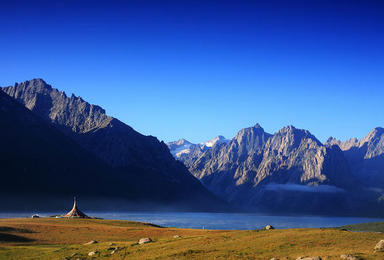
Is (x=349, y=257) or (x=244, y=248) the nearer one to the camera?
(x=349, y=257)

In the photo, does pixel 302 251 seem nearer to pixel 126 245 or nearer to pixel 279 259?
pixel 279 259

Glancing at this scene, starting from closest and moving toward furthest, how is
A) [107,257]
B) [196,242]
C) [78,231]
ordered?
[107,257] → [196,242] → [78,231]

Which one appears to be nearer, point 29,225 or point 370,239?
point 370,239

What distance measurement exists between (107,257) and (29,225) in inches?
1958

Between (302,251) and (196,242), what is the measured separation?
16428 mm

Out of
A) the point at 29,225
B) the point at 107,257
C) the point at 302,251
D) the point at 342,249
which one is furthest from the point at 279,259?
the point at 29,225

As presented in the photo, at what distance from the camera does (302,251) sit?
160 feet

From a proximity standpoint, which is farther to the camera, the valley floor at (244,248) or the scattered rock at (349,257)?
the valley floor at (244,248)

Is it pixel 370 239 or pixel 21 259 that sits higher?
pixel 370 239

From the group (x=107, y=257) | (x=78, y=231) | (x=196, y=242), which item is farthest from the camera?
(x=78, y=231)

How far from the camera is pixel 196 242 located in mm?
60562

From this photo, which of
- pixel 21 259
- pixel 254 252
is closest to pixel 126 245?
pixel 21 259

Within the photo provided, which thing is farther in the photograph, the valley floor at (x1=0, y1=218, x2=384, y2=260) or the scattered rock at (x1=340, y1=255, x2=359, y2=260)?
the valley floor at (x1=0, y1=218, x2=384, y2=260)

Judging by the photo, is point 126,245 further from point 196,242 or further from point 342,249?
point 342,249
